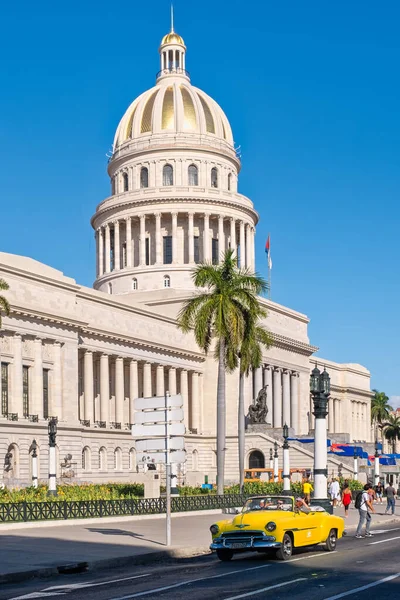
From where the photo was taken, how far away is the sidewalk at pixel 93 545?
74.6ft

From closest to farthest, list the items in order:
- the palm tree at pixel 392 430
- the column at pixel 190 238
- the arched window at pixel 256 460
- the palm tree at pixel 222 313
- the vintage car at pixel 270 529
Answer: the vintage car at pixel 270 529, the palm tree at pixel 222 313, the arched window at pixel 256 460, the column at pixel 190 238, the palm tree at pixel 392 430

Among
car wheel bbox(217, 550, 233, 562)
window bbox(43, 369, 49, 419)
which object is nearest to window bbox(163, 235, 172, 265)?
window bbox(43, 369, 49, 419)

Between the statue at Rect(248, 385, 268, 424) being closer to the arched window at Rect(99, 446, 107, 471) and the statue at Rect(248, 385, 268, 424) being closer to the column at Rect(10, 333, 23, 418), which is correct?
the arched window at Rect(99, 446, 107, 471)

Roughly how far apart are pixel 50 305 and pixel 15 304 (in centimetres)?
545

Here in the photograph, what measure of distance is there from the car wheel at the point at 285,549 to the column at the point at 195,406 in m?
67.9

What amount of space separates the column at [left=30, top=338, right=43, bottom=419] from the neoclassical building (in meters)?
0.08

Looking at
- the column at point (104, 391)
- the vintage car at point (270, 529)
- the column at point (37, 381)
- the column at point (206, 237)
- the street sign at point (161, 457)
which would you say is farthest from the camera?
the column at point (206, 237)

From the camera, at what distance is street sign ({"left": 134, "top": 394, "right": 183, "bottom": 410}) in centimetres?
2736

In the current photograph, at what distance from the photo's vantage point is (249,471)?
81.1 meters

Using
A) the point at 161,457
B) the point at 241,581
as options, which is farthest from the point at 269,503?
the point at 241,581

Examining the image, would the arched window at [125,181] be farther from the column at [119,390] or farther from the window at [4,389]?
the window at [4,389]

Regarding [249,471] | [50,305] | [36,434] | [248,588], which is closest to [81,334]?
[50,305]

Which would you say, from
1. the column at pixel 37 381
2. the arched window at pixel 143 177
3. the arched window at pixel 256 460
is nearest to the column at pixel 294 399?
the arched window at pixel 256 460

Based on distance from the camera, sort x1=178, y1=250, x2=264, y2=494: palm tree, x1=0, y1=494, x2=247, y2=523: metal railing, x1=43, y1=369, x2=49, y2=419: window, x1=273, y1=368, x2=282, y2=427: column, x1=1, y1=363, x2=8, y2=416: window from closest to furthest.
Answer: x1=0, y1=494, x2=247, y2=523: metal railing < x1=178, y1=250, x2=264, y2=494: palm tree < x1=1, y1=363, x2=8, y2=416: window < x1=43, y1=369, x2=49, y2=419: window < x1=273, y1=368, x2=282, y2=427: column
